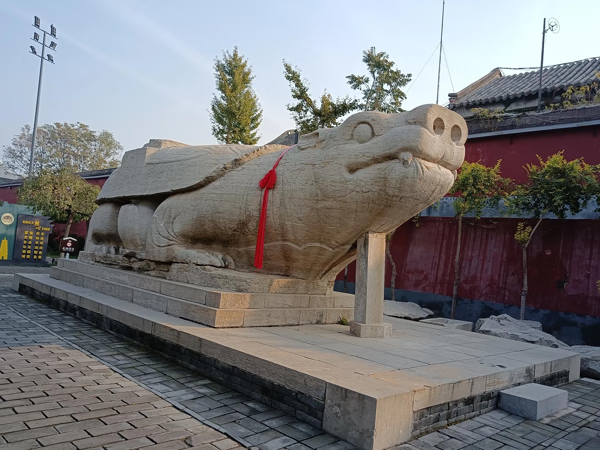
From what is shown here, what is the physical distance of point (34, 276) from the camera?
759cm

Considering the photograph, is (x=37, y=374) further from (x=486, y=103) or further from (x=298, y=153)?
(x=486, y=103)

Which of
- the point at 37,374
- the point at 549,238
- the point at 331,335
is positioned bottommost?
the point at 37,374

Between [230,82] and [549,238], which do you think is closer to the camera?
[549,238]

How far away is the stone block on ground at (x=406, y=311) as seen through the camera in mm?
8102

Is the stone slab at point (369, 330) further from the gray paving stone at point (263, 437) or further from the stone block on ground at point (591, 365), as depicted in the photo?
the stone block on ground at point (591, 365)

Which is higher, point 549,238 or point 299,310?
point 549,238

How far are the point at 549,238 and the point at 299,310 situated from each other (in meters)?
5.27

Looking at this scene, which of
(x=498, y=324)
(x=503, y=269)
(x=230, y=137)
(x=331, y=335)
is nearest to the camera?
(x=331, y=335)

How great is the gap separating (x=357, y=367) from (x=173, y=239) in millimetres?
3058

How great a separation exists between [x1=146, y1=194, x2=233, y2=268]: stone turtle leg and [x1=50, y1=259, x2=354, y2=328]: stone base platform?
18 centimetres

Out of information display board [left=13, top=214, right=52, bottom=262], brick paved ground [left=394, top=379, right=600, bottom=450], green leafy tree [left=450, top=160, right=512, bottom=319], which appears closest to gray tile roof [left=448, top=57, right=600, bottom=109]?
green leafy tree [left=450, top=160, right=512, bottom=319]

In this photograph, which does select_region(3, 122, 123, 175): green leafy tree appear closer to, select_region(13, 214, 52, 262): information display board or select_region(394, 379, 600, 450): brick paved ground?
select_region(13, 214, 52, 262): information display board

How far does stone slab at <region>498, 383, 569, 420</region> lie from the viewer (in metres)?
3.39

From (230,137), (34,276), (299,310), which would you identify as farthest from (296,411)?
(230,137)
